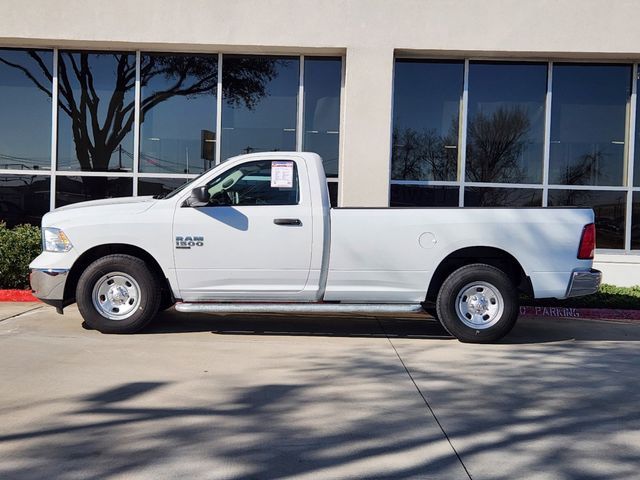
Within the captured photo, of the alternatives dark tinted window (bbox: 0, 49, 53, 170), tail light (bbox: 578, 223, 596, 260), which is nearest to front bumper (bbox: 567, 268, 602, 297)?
tail light (bbox: 578, 223, 596, 260)

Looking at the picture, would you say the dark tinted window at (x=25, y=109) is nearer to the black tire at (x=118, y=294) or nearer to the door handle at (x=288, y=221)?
the black tire at (x=118, y=294)

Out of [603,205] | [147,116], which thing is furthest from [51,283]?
[603,205]

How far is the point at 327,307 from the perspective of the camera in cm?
741

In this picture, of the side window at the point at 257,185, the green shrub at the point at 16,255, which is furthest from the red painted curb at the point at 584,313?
the green shrub at the point at 16,255

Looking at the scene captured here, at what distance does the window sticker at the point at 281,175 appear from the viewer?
750cm

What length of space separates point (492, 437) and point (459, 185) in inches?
299

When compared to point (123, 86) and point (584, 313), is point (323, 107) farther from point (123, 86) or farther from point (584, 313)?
point (584, 313)

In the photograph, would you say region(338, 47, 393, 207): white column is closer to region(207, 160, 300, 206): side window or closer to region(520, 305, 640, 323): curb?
region(520, 305, 640, 323): curb

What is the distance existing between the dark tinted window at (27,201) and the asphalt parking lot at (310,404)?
4.09 metres

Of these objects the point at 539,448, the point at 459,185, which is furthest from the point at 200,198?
the point at 459,185

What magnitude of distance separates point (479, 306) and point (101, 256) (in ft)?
14.1

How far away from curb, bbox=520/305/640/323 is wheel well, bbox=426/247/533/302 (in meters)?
2.04

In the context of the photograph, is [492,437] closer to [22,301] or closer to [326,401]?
[326,401]

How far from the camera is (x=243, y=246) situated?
24.0ft
